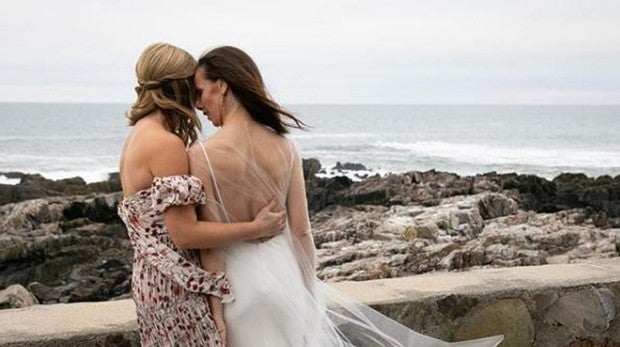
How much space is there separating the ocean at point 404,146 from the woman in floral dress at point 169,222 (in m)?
25.7

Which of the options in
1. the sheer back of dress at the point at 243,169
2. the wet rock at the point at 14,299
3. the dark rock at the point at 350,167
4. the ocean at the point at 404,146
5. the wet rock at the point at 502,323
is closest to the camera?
the sheer back of dress at the point at 243,169

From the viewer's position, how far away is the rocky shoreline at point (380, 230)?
8664mm

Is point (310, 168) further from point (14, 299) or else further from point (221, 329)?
point (221, 329)

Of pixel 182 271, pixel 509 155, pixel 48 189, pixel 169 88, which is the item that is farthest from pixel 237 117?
pixel 509 155

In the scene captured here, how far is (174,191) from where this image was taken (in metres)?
2.73

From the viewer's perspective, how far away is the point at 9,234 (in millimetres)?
16281

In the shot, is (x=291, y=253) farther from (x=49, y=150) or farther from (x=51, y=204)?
(x=49, y=150)

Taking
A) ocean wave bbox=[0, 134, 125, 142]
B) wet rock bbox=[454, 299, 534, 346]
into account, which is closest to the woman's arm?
wet rock bbox=[454, 299, 534, 346]

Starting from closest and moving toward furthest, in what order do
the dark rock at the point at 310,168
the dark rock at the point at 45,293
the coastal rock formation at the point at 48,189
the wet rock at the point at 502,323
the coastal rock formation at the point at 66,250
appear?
1. the wet rock at the point at 502,323
2. the dark rock at the point at 45,293
3. the coastal rock formation at the point at 66,250
4. the coastal rock formation at the point at 48,189
5. the dark rock at the point at 310,168

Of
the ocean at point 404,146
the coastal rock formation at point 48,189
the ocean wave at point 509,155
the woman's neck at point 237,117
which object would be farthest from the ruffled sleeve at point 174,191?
the ocean wave at point 509,155

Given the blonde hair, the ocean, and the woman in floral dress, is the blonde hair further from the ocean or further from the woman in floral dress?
the ocean

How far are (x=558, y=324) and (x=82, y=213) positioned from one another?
14.7 metres

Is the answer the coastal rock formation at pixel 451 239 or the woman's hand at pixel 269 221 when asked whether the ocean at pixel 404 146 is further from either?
the woman's hand at pixel 269 221

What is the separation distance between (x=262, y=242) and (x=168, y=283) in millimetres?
306
